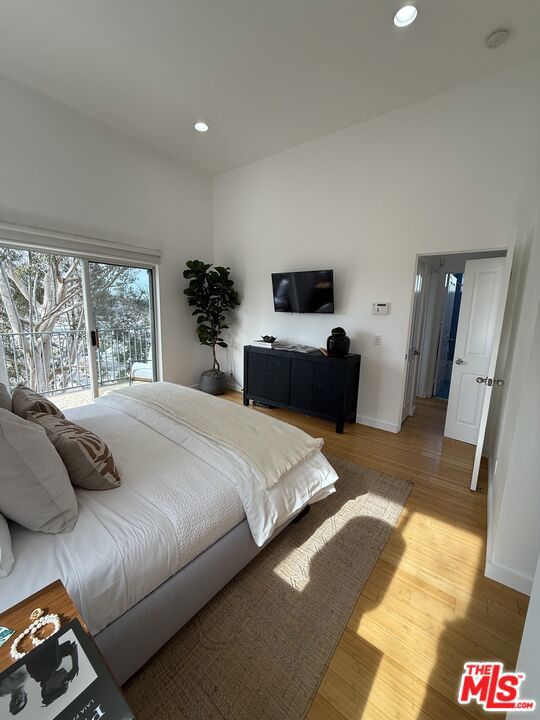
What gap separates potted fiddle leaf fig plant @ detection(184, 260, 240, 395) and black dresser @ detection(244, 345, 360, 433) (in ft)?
2.45

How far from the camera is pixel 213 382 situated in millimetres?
4535

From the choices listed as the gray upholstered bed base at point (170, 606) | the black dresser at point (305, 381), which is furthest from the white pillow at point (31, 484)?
the black dresser at point (305, 381)

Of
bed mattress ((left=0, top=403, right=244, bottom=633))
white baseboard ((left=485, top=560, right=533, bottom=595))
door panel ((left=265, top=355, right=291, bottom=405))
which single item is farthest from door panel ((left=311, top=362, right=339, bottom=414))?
bed mattress ((left=0, top=403, right=244, bottom=633))

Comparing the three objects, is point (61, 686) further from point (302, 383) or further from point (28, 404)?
point (302, 383)

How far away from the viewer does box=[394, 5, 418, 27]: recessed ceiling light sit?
1.92m

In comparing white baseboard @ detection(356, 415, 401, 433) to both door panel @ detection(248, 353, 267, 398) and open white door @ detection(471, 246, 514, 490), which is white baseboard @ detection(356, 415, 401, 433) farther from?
door panel @ detection(248, 353, 267, 398)

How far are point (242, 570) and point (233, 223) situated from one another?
4.31 m

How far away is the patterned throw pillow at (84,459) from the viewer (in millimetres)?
1259

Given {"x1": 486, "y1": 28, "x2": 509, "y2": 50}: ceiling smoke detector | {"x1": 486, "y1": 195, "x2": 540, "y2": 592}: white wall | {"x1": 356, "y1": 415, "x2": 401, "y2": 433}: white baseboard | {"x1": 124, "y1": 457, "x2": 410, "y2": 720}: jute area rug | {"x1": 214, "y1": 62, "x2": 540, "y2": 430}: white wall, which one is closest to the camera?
{"x1": 124, "y1": 457, "x2": 410, "y2": 720}: jute area rug

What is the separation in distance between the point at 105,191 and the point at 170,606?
3.93 m

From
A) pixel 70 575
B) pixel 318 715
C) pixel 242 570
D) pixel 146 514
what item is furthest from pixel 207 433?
pixel 318 715

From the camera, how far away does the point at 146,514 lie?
118 centimetres

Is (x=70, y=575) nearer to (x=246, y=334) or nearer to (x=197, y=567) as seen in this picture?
(x=197, y=567)

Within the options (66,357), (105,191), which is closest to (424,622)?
(66,357)
